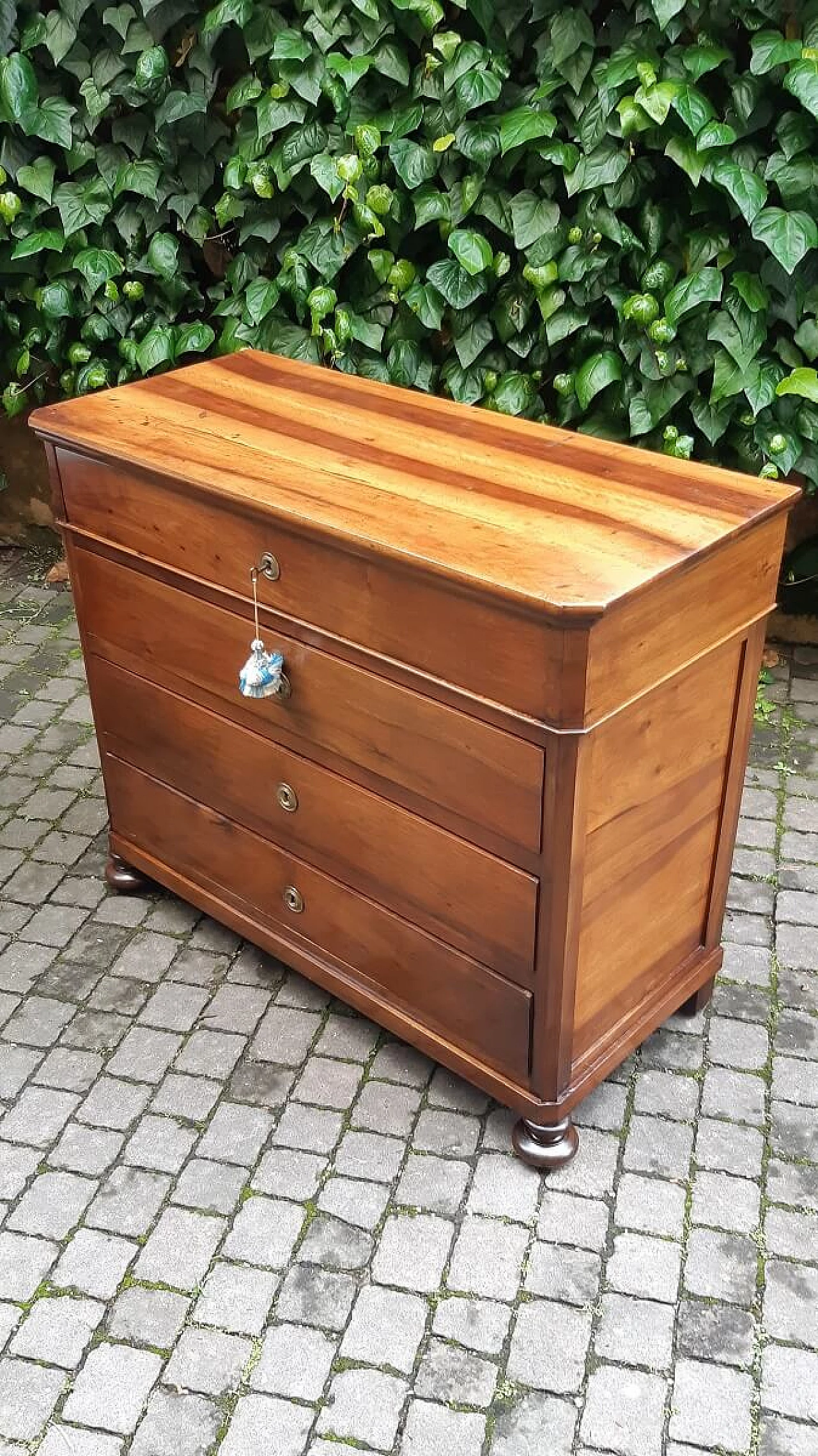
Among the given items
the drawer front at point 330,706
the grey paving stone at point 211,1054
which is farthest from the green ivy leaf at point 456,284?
the grey paving stone at point 211,1054

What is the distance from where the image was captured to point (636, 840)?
7.24 feet

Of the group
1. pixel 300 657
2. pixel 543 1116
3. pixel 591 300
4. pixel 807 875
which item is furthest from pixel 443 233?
pixel 543 1116

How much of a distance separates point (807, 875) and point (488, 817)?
1.35m

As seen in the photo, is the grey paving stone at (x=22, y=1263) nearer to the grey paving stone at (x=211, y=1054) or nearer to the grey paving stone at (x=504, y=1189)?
the grey paving stone at (x=211, y=1054)

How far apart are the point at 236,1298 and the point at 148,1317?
5.7 inches

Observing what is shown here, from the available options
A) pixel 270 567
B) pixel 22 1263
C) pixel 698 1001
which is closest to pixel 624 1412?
pixel 698 1001

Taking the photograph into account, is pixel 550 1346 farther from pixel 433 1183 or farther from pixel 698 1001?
pixel 698 1001

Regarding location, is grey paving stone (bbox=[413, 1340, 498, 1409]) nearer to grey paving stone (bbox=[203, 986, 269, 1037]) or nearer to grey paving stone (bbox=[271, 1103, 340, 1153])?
grey paving stone (bbox=[271, 1103, 340, 1153])

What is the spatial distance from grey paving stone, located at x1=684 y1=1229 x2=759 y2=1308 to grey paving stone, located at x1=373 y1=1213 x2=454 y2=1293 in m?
0.42

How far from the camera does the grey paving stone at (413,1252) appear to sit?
2141 millimetres

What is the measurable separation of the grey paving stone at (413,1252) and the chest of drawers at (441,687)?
0.74ft

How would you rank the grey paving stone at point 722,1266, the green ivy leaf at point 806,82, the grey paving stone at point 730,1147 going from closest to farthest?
the grey paving stone at point 722,1266 → the grey paving stone at point 730,1147 → the green ivy leaf at point 806,82

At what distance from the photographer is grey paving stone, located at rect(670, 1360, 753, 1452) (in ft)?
6.25

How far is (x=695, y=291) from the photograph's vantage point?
10.7ft
